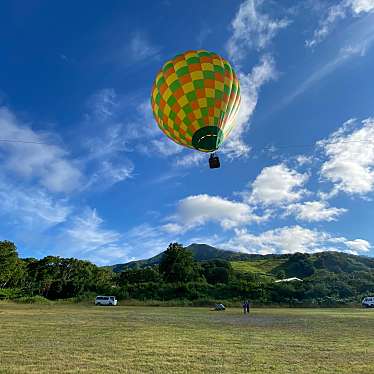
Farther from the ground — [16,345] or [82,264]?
[82,264]

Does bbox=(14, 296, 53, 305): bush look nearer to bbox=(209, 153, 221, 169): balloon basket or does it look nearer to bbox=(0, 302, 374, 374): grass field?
bbox=(0, 302, 374, 374): grass field

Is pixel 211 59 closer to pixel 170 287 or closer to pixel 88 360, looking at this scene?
pixel 88 360

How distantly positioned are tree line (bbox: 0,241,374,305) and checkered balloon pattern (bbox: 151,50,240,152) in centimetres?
3850

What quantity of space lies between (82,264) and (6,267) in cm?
1501

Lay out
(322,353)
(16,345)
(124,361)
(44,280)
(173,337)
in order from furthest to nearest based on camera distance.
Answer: (44,280) < (173,337) < (16,345) < (322,353) < (124,361)

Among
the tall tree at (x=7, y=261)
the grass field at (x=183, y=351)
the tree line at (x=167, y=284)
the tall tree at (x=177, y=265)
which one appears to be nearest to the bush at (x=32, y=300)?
the tree line at (x=167, y=284)

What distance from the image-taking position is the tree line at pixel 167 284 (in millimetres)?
61688

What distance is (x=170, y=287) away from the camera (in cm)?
6525

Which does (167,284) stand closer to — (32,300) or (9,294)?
(32,300)

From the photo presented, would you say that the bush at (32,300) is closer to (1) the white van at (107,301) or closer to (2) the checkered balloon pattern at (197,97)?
(1) the white van at (107,301)

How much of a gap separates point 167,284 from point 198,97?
5197 centimetres

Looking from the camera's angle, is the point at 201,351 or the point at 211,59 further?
the point at 211,59

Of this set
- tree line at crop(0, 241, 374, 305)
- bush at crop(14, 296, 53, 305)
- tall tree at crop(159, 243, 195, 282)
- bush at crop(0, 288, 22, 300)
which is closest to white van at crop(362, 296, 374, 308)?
tree line at crop(0, 241, 374, 305)

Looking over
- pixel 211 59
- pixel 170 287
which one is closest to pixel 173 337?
pixel 211 59
